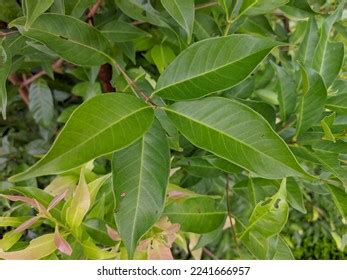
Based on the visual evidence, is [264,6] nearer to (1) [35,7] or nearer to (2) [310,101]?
(2) [310,101]

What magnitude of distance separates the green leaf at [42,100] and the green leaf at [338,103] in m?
0.60

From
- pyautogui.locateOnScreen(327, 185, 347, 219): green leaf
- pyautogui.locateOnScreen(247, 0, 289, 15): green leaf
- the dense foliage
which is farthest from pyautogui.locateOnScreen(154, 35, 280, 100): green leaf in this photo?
pyautogui.locateOnScreen(327, 185, 347, 219): green leaf

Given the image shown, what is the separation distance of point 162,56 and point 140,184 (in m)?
0.35

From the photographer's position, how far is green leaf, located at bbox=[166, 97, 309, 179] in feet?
1.53

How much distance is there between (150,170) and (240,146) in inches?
3.8

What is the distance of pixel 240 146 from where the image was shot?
18.8 inches

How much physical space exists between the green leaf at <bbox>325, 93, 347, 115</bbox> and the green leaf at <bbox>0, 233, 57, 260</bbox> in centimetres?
36

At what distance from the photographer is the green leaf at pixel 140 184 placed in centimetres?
51

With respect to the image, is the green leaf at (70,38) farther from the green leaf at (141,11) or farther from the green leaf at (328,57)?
the green leaf at (328,57)

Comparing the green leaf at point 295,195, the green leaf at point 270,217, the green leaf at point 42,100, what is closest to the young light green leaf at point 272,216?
the green leaf at point 270,217

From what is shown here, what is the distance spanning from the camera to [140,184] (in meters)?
0.51

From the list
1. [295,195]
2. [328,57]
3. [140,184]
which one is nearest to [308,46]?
[328,57]
